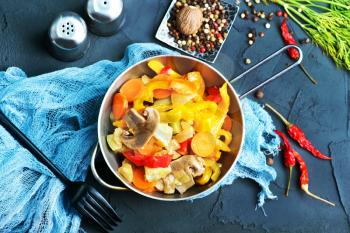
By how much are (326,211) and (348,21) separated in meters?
0.79

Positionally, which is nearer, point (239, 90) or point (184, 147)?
point (184, 147)

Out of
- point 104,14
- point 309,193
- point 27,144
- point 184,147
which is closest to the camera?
point 27,144

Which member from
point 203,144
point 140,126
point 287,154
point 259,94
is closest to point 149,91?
point 140,126

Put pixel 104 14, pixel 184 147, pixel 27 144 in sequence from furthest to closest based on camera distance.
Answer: pixel 104 14 < pixel 184 147 < pixel 27 144

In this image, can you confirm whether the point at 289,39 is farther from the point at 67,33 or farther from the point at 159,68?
the point at 67,33

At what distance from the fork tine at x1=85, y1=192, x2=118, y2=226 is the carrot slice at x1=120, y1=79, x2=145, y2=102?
1.23 feet

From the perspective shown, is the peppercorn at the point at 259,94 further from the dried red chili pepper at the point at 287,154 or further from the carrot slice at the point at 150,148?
the carrot slice at the point at 150,148

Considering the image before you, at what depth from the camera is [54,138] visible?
1.97m

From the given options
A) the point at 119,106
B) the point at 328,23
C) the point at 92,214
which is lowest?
the point at 92,214

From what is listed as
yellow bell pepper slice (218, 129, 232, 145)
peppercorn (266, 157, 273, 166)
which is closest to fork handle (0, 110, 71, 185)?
yellow bell pepper slice (218, 129, 232, 145)

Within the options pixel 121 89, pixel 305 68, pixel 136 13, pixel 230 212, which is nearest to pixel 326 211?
pixel 230 212

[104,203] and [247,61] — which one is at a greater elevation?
[247,61]

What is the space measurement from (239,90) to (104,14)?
615 mm

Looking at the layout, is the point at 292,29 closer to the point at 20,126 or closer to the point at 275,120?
the point at 275,120
